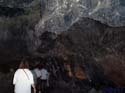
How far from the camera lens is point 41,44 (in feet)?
40.9

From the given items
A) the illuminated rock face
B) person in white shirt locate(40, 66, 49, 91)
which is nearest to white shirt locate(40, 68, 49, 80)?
person in white shirt locate(40, 66, 49, 91)

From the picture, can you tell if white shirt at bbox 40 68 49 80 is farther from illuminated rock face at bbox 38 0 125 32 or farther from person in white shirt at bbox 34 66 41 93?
illuminated rock face at bbox 38 0 125 32

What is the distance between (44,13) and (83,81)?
3.65m

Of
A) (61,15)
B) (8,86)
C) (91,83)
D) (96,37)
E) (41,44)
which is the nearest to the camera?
(61,15)

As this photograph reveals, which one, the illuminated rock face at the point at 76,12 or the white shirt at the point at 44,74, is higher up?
the illuminated rock face at the point at 76,12

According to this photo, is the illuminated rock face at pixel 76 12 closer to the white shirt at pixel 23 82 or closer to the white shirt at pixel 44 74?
the white shirt at pixel 23 82

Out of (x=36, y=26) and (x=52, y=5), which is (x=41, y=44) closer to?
(x=36, y=26)

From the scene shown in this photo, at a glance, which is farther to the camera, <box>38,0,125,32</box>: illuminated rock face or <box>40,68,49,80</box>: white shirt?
<box>40,68,49,80</box>: white shirt

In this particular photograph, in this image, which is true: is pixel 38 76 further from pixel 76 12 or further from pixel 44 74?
pixel 76 12

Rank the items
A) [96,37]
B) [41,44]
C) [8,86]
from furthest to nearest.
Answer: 1. [8,86]
2. [41,44]
3. [96,37]

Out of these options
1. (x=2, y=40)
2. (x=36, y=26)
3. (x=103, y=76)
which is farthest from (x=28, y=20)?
(x=103, y=76)

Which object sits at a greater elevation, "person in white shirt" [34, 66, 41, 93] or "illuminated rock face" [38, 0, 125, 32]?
"illuminated rock face" [38, 0, 125, 32]

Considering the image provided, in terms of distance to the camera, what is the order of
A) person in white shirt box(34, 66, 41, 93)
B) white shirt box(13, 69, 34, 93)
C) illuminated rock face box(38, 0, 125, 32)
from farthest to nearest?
person in white shirt box(34, 66, 41, 93)
white shirt box(13, 69, 34, 93)
illuminated rock face box(38, 0, 125, 32)

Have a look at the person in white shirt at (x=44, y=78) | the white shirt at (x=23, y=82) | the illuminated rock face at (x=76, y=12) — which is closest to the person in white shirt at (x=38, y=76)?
the person in white shirt at (x=44, y=78)
